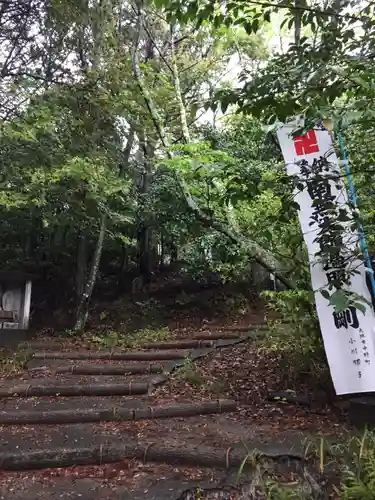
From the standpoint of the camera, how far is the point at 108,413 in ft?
16.4

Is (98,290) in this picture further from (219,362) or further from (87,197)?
(219,362)

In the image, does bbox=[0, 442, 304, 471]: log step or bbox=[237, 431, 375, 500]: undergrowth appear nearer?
bbox=[237, 431, 375, 500]: undergrowth

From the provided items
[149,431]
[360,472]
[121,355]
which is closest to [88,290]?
[121,355]

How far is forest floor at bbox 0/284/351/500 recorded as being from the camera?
3480 millimetres

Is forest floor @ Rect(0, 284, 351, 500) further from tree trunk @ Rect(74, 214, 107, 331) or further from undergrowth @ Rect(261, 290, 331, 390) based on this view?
tree trunk @ Rect(74, 214, 107, 331)

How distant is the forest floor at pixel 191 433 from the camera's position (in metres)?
3.48

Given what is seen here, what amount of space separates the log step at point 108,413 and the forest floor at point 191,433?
8cm

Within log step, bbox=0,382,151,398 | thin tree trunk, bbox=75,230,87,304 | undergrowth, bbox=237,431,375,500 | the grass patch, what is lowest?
undergrowth, bbox=237,431,375,500

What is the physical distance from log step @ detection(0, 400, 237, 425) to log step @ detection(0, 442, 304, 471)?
3.10 ft

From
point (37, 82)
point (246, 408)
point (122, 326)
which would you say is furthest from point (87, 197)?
point (246, 408)

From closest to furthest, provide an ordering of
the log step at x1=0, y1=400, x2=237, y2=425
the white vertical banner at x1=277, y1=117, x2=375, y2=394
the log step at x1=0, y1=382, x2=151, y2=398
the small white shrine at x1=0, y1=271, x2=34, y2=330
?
the white vertical banner at x1=277, y1=117, x2=375, y2=394
the log step at x1=0, y1=400, x2=237, y2=425
the log step at x1=0, y1=382, x2=151, y2=398
the small white shrine at x1=0, y1=271, x2=34, y2=330

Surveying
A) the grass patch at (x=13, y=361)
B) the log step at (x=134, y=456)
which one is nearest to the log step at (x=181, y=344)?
the grass patch at (x=13, y=361)

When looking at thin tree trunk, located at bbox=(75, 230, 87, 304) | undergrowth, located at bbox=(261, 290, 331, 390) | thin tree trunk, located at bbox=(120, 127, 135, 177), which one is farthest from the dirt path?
thin tree trunk, located at bbox=(120, 127, 135, 177)

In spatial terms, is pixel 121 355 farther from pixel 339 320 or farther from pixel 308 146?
pixel 308 146
